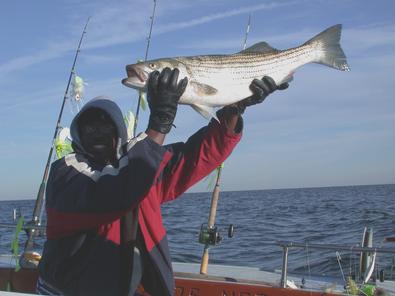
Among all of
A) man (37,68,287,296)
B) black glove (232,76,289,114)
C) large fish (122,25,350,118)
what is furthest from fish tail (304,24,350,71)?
man (37,68,287,296)

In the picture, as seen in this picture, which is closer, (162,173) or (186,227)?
(162,173)

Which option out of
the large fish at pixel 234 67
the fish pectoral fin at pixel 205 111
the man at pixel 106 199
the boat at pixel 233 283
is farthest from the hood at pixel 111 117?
the boat at pixel 233 283

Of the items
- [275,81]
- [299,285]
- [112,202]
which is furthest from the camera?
[299,285]

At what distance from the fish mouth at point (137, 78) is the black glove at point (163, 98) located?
0.21 meters

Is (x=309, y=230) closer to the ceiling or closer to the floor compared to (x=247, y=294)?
closer to the ceiling

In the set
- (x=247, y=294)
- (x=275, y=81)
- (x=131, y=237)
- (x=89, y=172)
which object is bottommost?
(x=247, y=294)

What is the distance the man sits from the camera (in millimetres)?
2768

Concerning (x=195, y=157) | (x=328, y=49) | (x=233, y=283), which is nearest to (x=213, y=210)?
(x=233, y=283)

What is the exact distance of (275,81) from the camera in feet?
12.2

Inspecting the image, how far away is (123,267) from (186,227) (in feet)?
56.2

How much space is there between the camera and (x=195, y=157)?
3318 mm

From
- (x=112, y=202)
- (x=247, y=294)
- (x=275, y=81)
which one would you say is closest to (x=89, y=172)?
(x=112, y=202)

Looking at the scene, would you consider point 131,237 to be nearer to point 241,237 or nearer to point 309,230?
point 241,237

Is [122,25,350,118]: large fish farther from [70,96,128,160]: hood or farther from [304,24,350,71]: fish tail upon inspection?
[70,96,128,160]: hood
